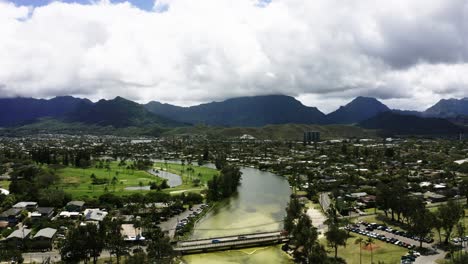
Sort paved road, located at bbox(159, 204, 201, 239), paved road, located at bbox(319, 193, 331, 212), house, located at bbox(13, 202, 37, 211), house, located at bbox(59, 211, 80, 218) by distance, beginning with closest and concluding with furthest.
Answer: paved road, located at bbox(159, 204, 201, 239), house, located at bbox(59, 211, 80, 218), house, located at bbox(13, 202, 37, 211), paved road, located at bbox(319, 193, 331, 212)

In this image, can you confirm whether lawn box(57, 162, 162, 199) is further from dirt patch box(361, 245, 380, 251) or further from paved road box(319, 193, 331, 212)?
dirt patch box(361, 245, 380, 251)

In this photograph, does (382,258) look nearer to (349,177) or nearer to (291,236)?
(291,236)

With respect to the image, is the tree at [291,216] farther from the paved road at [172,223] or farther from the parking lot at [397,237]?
the paved road at [172,223]

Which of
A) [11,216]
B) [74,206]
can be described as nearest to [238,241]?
[74,206]

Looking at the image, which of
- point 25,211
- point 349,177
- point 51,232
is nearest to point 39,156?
point 25,211

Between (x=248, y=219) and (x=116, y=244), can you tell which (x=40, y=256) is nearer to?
(x=116, y=244)

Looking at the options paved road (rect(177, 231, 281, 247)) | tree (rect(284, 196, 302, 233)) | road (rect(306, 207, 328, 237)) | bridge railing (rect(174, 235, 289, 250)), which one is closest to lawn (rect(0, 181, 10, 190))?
paved road (rect(177, 231, 281, 247))
